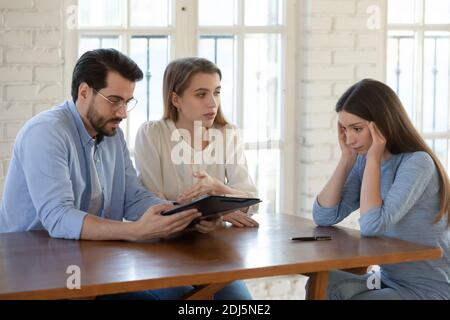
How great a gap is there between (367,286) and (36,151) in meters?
1.20

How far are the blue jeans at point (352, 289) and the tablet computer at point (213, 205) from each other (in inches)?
15.7

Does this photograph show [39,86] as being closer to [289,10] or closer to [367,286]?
[289,10]

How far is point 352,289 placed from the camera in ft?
9.11

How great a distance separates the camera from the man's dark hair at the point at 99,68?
9.73 feet

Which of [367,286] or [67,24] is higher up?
[67,24]

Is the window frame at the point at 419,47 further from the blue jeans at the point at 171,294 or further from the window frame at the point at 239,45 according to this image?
the blue jeans at the point at 171,294

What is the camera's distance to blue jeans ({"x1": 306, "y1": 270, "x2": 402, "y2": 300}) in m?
2.74

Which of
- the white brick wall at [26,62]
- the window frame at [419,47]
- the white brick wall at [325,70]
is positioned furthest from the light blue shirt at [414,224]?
the window frame at [419,47]

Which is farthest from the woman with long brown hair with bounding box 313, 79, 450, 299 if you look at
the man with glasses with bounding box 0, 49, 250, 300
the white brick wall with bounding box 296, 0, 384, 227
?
the white brick wall with bounding box 296, 0, 384, 227

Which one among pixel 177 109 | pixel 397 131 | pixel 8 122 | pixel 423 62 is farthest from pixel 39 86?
pixel 423 62

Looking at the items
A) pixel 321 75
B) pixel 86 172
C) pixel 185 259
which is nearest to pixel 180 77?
pixel 86 172

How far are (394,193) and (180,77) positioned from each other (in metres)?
1.25

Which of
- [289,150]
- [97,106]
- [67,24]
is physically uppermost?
[67,24]

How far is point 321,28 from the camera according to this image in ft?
14.1
